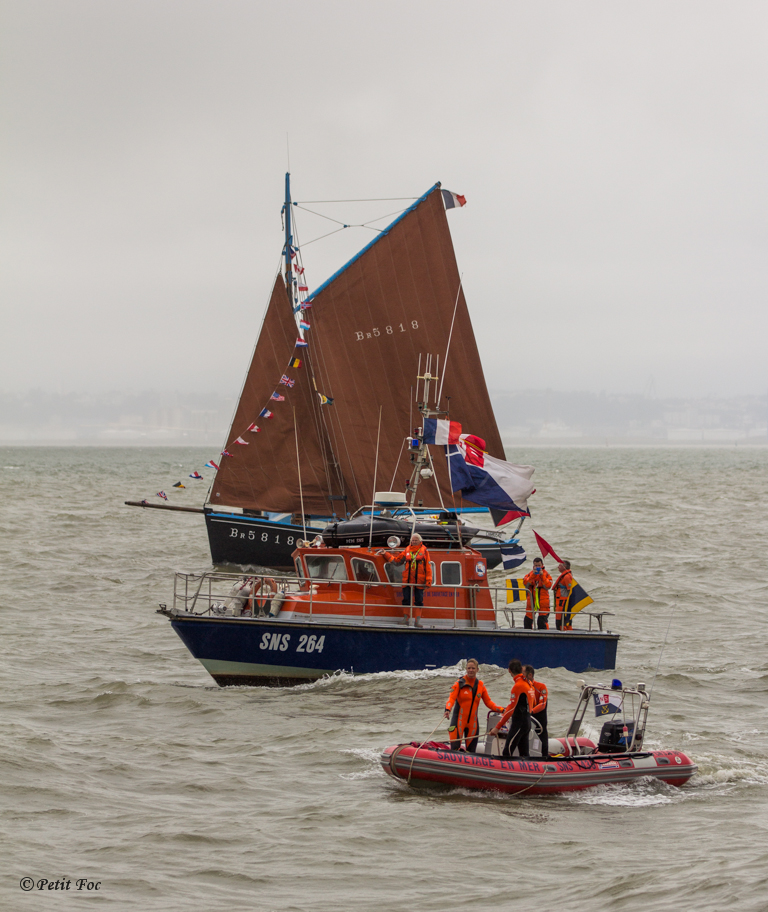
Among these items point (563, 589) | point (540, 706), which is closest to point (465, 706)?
point (540, 706)

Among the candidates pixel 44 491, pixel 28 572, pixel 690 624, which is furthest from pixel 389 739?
pixel 44 491

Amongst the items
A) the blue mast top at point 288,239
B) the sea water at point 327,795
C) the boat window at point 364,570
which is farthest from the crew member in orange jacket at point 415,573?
the blue mast top at point 288,239

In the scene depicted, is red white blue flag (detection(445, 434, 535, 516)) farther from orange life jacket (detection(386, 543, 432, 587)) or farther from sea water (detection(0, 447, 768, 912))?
orange life jacket (detection(386, 543, 432, 587))

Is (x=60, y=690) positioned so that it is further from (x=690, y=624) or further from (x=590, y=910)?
(x=690, y=624)

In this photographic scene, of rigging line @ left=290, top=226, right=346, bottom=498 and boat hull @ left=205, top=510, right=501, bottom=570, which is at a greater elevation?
rigging line @ left=290, top=226, right=346, bottom=498

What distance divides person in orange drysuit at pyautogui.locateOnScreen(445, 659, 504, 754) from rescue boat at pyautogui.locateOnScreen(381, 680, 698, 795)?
0.21 meters

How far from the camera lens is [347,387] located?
3444 centimetres

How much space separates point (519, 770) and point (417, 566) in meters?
6.80

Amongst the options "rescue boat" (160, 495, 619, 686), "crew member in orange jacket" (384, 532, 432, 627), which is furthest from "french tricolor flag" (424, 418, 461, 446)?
"crew member in orange jacket" (384, 532, 432, 627)

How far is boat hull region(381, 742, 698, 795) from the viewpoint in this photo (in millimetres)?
14102

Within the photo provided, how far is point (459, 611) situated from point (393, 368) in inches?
545

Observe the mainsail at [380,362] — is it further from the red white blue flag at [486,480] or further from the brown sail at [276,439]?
the red white blue flag at [486,480]

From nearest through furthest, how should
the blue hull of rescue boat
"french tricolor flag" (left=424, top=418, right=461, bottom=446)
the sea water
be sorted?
the sea water, the blue hull of rescue boat, "french tricolor flag" (left=424, top=418, right=461, bottom=446)

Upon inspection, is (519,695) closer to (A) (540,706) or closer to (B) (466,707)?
(A) (540,706)
